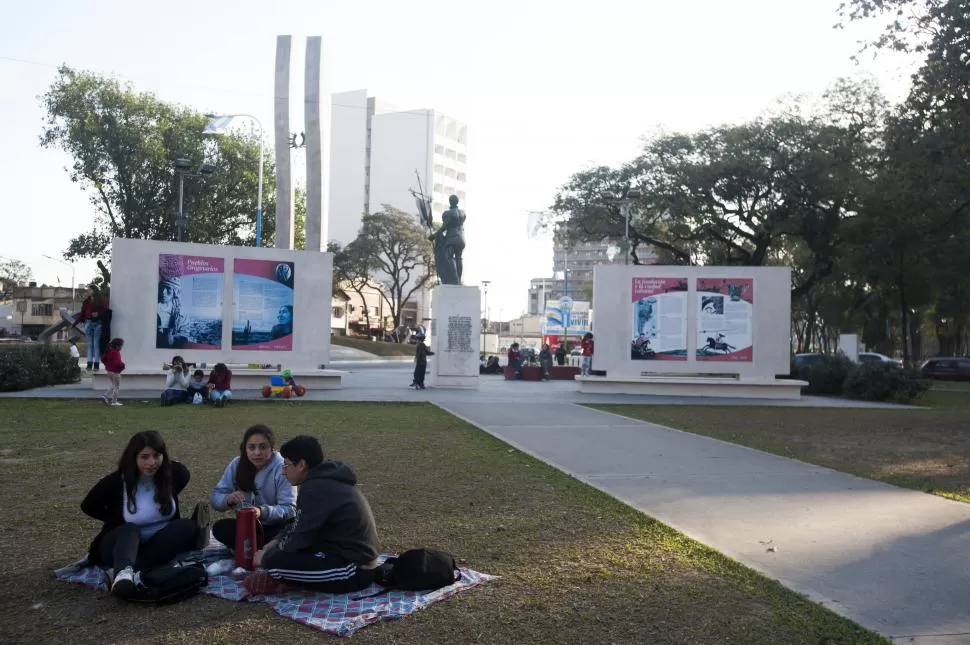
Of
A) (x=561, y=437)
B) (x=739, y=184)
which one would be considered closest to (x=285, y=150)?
(x=739, y=184)

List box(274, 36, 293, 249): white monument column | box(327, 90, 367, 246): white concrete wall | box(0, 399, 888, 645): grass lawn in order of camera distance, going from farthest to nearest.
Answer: box(327, 90, 367, 246): white concrete wall < box(274, 36, 293, 249): white monument column < box(0, 399, 888, 645): grass lawn

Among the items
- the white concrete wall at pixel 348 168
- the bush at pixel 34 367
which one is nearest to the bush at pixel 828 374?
the bush at pixel 34 367

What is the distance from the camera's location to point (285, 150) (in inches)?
1324

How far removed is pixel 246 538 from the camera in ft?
17.2

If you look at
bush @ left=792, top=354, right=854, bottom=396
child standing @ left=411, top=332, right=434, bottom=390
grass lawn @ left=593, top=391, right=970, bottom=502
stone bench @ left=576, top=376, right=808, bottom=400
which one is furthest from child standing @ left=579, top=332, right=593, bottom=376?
grass lawn @ left=593, top=391, right=970, bottom=502

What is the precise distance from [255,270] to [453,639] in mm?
17861

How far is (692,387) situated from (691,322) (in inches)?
69.3

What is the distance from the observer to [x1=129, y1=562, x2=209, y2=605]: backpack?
4.67 m

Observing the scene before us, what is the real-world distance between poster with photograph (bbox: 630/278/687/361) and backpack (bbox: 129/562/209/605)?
1872 centimetres

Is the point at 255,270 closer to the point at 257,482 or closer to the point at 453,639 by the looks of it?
the point at 257,482

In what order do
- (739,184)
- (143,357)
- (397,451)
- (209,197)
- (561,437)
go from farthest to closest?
(209,197) < (739,184) < (143,357) < (561,437) < (397,451)

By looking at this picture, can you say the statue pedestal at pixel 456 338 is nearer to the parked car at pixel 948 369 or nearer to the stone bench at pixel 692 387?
the stone bench at pixel 692 387

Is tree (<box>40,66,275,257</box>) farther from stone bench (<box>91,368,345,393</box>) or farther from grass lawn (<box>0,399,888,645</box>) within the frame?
grass lawn (<box>0,399,888,645</box>)

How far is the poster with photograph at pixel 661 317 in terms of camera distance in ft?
73.9
